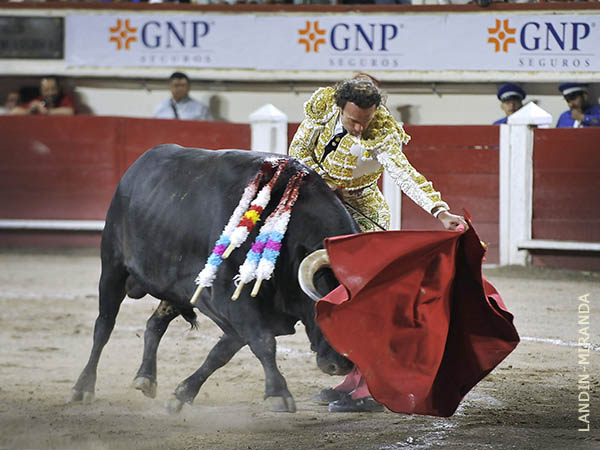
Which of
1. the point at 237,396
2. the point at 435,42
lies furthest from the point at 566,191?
the point at 237,396

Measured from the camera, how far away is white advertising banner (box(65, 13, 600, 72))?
6789 millimetres

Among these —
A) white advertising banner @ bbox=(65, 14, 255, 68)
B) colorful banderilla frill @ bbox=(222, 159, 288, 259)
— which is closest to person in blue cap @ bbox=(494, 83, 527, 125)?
white advertising banner @ bbox=(65, 14, 255, 68)

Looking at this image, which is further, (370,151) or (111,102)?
(111,102)

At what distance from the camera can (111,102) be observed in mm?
8102

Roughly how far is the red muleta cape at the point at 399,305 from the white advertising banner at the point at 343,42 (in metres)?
4.37

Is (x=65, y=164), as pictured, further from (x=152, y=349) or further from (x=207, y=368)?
(x=207, y=368)

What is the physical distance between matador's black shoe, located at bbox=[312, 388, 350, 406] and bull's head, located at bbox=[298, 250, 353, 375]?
19.5 inches

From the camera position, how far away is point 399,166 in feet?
9.98

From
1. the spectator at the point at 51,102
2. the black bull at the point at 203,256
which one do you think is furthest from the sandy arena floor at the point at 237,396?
the spectator at the point at 51,102

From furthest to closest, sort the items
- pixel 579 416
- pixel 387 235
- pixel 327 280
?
pixel 579 416
pixel 327 280
pixel 387 235

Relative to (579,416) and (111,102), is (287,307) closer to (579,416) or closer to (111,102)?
(579,416)

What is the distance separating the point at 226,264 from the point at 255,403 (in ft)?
2.06

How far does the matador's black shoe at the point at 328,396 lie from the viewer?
3.42 meters

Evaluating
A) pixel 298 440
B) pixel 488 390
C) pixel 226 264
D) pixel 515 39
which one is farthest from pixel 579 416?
pixel 515 39
